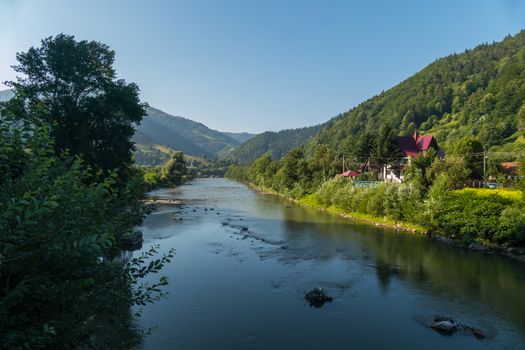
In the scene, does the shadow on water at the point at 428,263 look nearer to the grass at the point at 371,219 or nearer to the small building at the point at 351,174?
the grass at the point at 371,219

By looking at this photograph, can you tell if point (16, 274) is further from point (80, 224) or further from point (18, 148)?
point (18, 148)

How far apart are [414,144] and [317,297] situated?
70639mm

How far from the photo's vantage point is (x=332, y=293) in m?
26.0

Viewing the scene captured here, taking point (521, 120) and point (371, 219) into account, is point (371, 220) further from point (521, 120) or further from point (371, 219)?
point (521, 120)

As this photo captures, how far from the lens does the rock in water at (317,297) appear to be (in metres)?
24.2

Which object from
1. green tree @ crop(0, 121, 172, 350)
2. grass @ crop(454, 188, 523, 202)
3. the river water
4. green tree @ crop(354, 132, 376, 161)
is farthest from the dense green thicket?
green tree @ crop(354, 132, 376, 161)

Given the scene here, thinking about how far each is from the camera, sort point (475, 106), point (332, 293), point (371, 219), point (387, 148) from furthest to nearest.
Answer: point (475, 106) → point (387, 148) → point (371, 219) → point (332, 293)

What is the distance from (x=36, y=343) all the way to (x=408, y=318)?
70.1 feet

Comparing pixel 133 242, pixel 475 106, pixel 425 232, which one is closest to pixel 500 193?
pixel 425 232

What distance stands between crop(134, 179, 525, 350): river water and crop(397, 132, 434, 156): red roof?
1681 inches

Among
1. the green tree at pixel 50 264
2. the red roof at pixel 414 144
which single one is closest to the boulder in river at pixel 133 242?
the green tree at pixel 50 264

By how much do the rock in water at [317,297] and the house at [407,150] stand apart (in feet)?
181

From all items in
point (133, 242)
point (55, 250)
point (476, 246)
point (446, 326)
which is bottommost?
point (446, 326)

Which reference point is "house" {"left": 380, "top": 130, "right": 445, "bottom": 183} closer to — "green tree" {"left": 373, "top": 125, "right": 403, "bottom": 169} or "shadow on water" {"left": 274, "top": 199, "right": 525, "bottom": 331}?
"green tree" {"left": 373, "top": 125, "right": 403, "bottom": 169}
